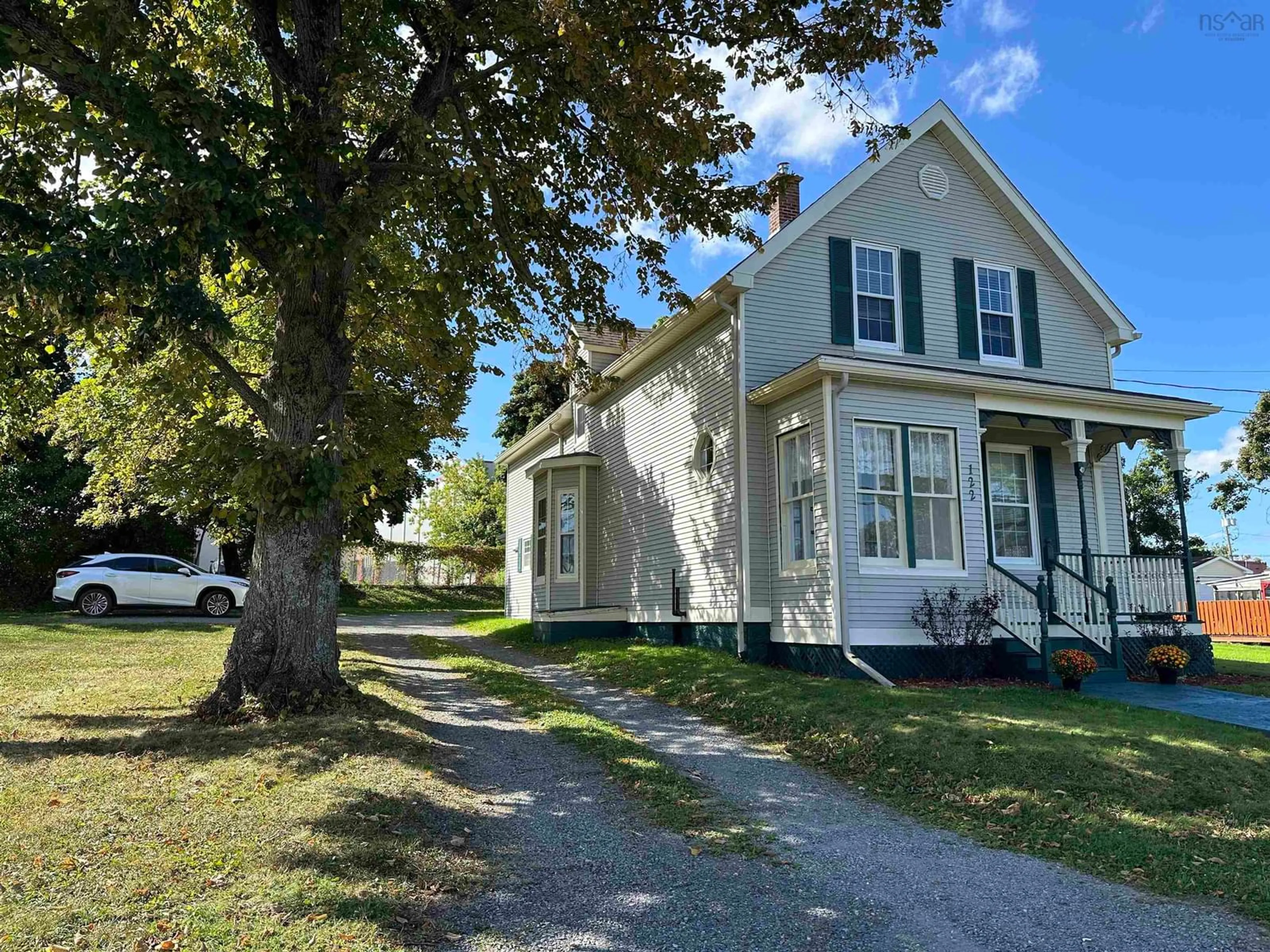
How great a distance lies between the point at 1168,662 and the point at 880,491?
14.9 ft

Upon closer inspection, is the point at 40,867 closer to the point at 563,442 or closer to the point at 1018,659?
the point at 1018,659

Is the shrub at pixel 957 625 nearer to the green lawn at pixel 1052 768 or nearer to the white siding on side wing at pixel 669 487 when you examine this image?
the green lawn at pixel 1052 768

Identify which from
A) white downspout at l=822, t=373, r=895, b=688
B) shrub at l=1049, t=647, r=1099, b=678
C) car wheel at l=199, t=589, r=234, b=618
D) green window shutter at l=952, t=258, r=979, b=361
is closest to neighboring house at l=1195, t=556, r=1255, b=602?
green window shutter at l=952, t=258, r=979, b=361

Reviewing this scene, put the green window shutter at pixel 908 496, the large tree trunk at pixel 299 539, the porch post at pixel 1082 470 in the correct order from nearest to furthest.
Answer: the large tree trunk at pixel 299 539
the green window shutter at pixel 908 496
the porch post at pixel 1082 470

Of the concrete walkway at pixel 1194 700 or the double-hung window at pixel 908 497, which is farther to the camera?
the double-hung window at pixel 908 497

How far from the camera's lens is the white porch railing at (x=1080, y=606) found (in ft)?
38.0

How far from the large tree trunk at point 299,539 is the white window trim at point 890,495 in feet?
22.1

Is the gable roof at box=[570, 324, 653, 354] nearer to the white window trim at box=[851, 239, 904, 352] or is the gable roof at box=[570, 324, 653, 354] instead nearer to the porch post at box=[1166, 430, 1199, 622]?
the white window trim at box=[851, 239, 904, 352]

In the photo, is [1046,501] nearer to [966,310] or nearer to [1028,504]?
[1028,504]

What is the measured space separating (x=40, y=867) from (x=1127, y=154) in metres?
19.4

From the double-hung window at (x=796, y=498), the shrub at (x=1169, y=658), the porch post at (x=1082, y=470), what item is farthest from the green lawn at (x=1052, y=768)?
the porch post at (x=1082, y=470)

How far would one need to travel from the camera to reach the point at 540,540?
19.6m

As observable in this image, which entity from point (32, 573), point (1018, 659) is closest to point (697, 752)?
point (1018, 659)

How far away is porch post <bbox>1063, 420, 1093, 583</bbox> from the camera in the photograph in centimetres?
1202
